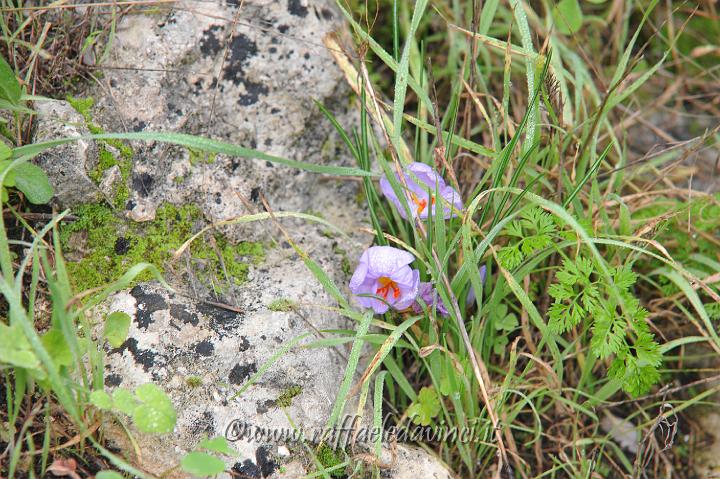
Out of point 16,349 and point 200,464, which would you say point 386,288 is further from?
point 16,349

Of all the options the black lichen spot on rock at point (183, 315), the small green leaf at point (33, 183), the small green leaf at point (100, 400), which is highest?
the small green leaf at point (33, 183)

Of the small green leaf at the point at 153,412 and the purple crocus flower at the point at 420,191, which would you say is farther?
the purple crocus flower at the point at 420,191

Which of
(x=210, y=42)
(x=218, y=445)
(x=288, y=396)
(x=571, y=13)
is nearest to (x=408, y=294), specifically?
(x=288, y=396)

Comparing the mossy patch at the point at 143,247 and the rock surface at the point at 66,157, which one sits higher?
the rock surface at the point at 66,157

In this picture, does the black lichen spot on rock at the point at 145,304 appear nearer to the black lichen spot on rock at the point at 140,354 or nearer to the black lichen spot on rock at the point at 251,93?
the black lichen spot on rock at the point at 140,354

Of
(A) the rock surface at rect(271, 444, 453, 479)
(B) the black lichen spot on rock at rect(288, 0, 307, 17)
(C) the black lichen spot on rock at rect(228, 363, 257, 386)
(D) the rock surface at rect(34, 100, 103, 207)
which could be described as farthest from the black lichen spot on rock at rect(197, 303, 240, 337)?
(B) the black lichen spot on rock at rect(288, 0, 307, 17)

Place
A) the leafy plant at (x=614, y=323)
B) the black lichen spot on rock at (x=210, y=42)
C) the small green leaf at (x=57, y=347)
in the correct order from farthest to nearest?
the black lichen spot on rock at (x=210, y=42)
the leafy plant at (x=614, y=323)
the small green leaf at (x=57, y=347)

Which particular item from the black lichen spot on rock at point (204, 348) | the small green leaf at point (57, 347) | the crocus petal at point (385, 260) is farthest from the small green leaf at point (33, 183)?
the crocus petal at point (385, 260)

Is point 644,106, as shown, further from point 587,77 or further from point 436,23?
point 436,23
